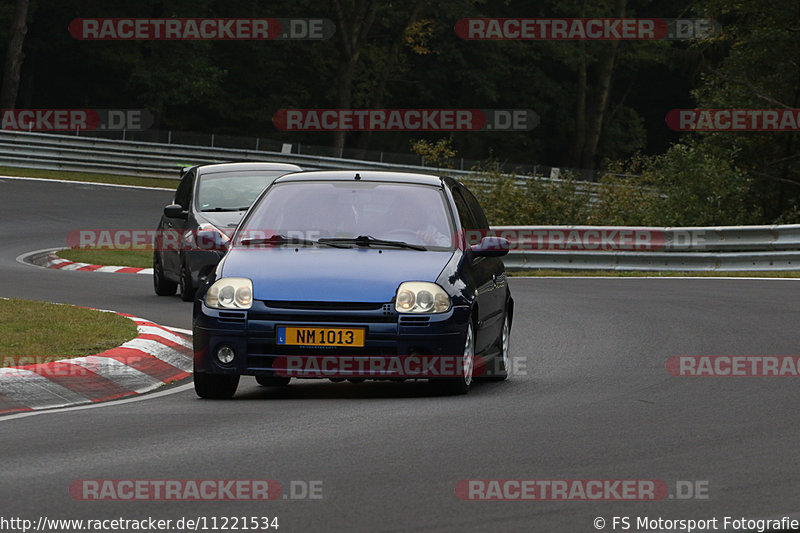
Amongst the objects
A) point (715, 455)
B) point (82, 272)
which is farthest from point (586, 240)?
point (715, 455)

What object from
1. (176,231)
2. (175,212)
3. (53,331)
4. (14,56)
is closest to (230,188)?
(176,231)

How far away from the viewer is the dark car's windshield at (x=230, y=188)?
17.9 meters

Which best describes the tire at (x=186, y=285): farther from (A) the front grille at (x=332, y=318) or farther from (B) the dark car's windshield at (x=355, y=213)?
(A) the front grille at (x=332, y=318)

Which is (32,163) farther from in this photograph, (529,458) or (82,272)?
(529,458)

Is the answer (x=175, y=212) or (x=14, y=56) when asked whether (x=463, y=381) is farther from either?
(x=14, y=56)

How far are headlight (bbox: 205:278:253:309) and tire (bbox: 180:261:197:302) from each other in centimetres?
761

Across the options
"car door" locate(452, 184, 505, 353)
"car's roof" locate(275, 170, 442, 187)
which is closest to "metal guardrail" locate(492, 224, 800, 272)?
"car door" locate(452, 184, 505, 353)

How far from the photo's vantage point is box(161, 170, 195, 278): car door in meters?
A: 17.9

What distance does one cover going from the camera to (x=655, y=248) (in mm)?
23719

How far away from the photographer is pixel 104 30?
56406 millimetres

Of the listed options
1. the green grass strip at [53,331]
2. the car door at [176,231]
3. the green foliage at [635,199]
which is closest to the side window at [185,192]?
the car door at [176,231]

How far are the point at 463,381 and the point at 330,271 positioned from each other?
1.18 m

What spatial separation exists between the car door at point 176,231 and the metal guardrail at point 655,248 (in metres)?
6.79

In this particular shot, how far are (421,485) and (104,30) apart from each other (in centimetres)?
5211
